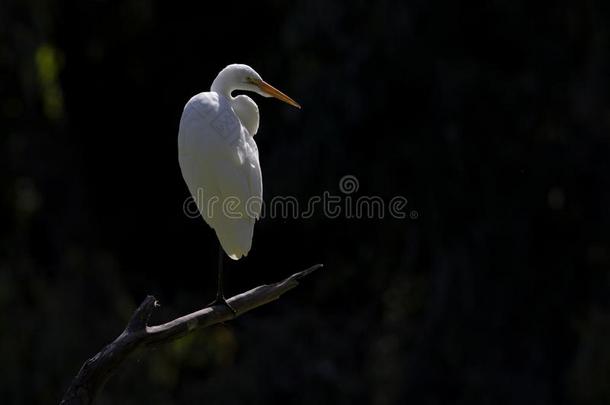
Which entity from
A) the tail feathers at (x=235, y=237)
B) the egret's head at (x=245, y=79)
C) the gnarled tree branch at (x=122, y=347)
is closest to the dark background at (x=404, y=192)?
the egret's head at (x=245, y=79)

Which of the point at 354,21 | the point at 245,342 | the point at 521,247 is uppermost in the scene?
the point at 354,21

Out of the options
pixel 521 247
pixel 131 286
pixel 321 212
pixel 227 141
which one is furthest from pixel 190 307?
pixel 227 141

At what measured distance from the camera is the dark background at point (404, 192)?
15.6ft

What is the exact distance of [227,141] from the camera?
301cm

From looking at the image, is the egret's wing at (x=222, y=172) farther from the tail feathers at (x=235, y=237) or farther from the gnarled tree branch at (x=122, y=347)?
the gnarled tree branch at (x=122, y=347)

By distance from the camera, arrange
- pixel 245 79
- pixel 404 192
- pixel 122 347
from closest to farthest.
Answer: pixel 122 347, pixel 245 79, pixel 404 192

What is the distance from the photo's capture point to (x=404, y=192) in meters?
4.97

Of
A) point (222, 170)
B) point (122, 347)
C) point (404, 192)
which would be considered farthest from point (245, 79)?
point (404, 192)

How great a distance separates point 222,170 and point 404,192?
6.87 feet

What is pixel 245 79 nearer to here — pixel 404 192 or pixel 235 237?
pixel 235 237

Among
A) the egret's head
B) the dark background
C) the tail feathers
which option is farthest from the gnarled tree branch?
the dark background

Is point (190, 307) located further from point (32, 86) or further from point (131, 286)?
point (32, 86)

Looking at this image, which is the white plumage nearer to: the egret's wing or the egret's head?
the egret's wing

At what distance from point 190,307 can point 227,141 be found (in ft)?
9.14
